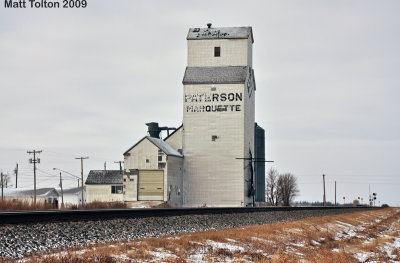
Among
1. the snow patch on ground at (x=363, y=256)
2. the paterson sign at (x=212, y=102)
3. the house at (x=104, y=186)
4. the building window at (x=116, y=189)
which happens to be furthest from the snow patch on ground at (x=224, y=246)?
the building window at (x=116, y=189)

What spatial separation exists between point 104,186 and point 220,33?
21806mm

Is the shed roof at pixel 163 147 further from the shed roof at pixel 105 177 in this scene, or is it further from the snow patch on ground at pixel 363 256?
the snow patch on ground at pixel 363 256

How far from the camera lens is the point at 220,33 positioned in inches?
2473

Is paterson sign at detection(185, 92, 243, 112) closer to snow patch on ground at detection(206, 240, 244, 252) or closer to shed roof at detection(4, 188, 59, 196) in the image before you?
snow patch on ground at detection(206, 240, 244, 252)

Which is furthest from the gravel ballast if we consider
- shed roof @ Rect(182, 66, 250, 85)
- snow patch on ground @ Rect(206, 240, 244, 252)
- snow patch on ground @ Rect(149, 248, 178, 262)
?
shed roof @ Rect(182, 66, 250, 85)

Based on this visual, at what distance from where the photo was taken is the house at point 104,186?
63.3 meters

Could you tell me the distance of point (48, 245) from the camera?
1369 cm

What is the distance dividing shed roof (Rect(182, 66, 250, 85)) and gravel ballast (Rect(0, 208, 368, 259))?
118 ft

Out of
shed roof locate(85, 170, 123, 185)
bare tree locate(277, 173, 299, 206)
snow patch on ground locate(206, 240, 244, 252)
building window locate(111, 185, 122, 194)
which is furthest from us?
bare tree locate(277, 173, 299, 206)

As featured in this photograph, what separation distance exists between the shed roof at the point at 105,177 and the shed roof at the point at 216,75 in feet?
44.8

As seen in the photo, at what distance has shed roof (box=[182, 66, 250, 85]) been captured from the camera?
60094 mm

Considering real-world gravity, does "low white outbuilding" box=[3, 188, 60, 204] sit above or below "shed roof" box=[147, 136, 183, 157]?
below

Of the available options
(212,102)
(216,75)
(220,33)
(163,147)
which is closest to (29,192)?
(163,147)

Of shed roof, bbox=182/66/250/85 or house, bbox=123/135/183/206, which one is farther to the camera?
shed roof, bbox=182/66/250/85
